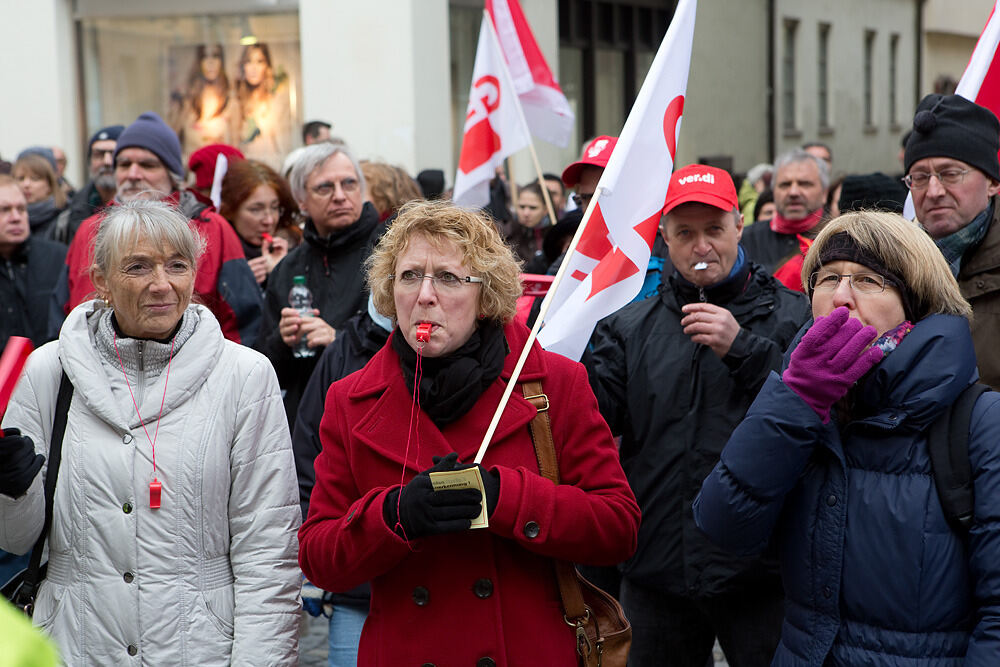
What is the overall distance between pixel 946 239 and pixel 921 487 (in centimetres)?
138

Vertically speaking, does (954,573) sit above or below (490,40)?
below

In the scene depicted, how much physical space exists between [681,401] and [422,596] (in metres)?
1.28

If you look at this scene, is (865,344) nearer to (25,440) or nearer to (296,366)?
(25,440)

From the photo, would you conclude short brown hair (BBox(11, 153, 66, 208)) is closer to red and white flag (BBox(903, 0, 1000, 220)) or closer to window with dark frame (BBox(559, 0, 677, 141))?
red and white flag (BBox(903, 0, 1000, 220))

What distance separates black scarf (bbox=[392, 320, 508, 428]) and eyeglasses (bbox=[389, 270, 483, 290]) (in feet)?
0.44

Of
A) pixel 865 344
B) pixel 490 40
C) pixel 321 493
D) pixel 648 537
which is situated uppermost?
pixel 490 40

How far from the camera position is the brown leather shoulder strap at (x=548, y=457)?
10.1 feet

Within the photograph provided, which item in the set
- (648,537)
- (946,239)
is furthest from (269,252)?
(946,239)

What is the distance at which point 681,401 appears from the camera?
397 cm

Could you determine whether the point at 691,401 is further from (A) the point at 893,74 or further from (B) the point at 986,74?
(A) the point at 893,74

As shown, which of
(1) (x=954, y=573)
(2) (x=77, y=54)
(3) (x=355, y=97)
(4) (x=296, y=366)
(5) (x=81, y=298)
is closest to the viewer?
(1) (x=954, y=573)

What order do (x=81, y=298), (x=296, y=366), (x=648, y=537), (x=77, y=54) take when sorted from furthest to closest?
1. (x=77, y=54)
2. (x=81, y=298)
3. (x=296, y=366)
4. (x=648, y=537)

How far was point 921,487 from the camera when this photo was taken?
291cm

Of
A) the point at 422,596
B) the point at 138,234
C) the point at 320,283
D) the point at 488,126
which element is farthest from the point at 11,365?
the point at 488,126
